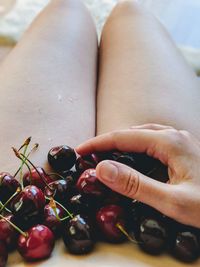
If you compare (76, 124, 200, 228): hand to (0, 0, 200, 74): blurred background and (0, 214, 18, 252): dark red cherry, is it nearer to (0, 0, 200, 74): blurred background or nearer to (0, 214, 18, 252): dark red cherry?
(0, 214, 18, 252): dark red cherry

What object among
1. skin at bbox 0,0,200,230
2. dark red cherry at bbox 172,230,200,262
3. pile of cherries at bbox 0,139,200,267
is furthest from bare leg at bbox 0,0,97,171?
dark red cherry at bbox 172,230,200,262

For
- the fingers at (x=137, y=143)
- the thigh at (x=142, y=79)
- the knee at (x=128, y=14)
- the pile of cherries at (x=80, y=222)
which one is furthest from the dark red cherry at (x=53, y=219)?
the knee at (x=128, y=14)

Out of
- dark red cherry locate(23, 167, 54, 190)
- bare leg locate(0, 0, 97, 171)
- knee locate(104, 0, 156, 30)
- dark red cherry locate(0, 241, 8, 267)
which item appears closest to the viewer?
dark red cherry locate(0, 241, 8, 267)

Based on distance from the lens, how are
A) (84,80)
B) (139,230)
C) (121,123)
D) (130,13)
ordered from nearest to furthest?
1. (139,230)
2. (121,123)
3. (84,80)
4. (130,13)

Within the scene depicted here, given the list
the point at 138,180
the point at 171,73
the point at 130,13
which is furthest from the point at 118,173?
the point at 130,13

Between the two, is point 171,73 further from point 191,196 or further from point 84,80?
point 191,196

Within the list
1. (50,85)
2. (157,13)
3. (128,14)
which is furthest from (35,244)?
(157,13)

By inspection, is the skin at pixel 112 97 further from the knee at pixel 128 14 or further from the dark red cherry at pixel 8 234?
the dark red cherry at pixel 8 234
